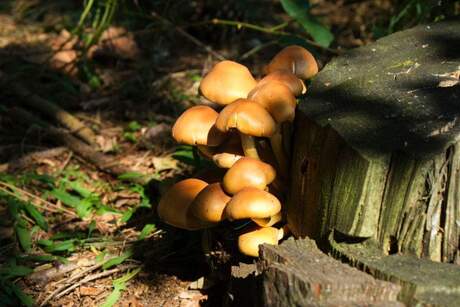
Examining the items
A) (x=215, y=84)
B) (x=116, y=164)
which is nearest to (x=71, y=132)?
(x=116, y=164)

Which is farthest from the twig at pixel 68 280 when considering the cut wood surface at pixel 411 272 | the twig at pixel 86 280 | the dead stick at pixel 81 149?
the cut wood surface at pixel 411 272

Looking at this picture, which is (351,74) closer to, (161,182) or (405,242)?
(405,242)

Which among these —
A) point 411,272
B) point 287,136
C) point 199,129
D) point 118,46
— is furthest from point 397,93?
point 118,46

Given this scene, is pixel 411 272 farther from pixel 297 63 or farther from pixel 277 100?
pixel 297 63

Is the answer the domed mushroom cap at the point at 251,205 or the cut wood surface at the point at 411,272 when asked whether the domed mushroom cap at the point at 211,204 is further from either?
the cut wood surface at the point at 411,272

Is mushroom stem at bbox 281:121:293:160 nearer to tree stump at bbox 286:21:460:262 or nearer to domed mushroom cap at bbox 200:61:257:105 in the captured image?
tree stump at bbox 286:21:460:262
